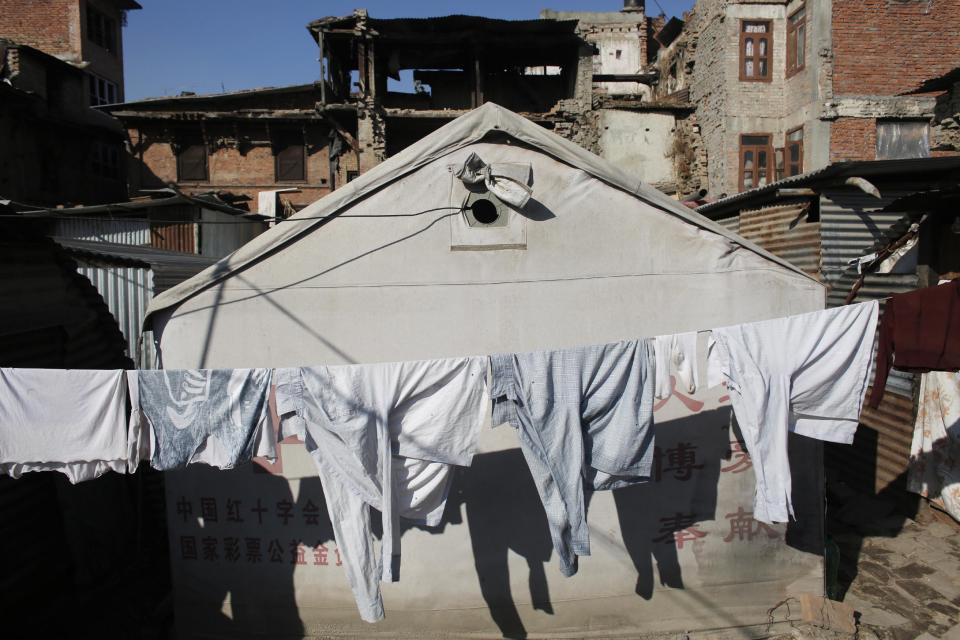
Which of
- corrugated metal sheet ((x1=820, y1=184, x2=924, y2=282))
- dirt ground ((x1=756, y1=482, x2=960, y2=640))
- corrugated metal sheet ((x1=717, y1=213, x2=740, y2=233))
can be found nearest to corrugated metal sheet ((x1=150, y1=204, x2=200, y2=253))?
corrugated metal sheet ((x1=717, y1=213, x2=740, y2=233))

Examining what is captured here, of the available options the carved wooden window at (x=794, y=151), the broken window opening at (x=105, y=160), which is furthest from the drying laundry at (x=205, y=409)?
the broken window opening at (x=105, y=160)

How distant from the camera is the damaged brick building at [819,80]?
18.8m

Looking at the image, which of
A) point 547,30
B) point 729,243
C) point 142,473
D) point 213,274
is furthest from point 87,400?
point 547,30

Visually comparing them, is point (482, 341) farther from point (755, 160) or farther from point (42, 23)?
point (42, 23)

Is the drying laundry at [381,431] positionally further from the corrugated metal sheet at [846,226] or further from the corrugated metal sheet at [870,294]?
the corrugated metal sheet at [846,226]

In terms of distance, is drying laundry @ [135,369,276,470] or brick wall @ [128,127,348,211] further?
brick wall @ [128,127,348,211]

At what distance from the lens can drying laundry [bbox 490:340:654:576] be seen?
15.1 feet

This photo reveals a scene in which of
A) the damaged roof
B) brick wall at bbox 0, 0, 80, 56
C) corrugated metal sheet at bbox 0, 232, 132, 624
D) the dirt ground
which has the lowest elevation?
the dirt ground

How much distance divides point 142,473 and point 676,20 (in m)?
25.6

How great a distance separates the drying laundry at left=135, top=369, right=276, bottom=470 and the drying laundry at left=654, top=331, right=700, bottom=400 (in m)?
2.96

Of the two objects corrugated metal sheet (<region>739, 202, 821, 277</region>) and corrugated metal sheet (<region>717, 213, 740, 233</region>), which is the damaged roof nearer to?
corrugated metal sheet (<region>717, 213, 740, 233</region>)

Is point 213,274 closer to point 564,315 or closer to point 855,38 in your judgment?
point 564,315

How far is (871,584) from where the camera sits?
7012 millimetres

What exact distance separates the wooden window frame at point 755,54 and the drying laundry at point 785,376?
60.5 feet
